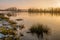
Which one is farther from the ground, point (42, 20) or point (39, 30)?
point (42, 20)

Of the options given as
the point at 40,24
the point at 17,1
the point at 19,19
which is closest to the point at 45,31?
the point at 40,24

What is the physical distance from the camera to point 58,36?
221cm

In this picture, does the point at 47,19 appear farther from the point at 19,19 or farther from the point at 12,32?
the point at 12,32

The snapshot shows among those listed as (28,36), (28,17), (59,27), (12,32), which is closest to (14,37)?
(12,32)

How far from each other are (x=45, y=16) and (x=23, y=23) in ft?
1.26

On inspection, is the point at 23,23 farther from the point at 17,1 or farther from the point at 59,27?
the point at 59,27

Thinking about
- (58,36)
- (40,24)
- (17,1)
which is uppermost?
(17,1)

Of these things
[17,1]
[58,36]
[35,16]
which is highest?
[17,1]

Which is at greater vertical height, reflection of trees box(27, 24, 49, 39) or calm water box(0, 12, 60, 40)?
calm water box(0, 12, 60, 40)

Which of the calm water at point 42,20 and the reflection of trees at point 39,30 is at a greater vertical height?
the calm water at point 42,20

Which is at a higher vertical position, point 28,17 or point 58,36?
point 28,17

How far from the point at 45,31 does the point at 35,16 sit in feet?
0.98

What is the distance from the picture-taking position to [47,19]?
224 centimetres

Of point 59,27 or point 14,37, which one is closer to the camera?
point 14,37
